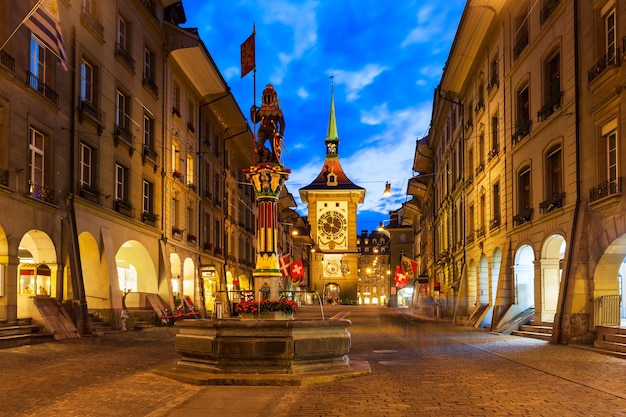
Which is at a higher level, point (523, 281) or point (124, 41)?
point (124, 41)

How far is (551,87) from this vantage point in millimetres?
22203

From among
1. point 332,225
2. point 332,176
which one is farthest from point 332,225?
point 332,176

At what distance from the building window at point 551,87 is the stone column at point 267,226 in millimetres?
10530

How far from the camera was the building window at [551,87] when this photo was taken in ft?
69.9

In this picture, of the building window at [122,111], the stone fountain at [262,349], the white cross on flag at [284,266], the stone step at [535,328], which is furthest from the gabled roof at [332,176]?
the stone fountain at [262,349]

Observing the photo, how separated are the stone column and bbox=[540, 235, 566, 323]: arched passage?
1125 centimetres

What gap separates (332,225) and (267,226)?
90.0m

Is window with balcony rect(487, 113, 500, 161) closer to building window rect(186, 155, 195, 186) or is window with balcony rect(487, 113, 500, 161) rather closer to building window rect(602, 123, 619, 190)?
building window rect(602, 123, 619, 190)

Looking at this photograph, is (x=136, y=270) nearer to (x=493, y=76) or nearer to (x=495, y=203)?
(x=495, y=203)

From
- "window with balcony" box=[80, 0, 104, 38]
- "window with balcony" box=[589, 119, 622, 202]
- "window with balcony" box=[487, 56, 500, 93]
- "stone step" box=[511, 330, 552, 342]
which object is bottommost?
"stone step" box=[511, 330, 552, 342]

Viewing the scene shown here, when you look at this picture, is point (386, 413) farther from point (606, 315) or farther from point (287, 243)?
point (287, 243)

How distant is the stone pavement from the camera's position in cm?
898

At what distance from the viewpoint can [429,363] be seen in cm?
1484

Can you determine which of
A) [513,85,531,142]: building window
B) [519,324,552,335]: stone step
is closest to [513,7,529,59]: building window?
[513,85,531,142]: building window
